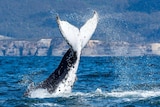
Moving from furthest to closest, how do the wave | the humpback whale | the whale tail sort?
the wave → the humpback whale → the whale tail

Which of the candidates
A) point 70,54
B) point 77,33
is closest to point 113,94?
point 70,54

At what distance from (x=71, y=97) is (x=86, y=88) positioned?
468cm

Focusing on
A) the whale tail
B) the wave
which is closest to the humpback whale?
the whale tail

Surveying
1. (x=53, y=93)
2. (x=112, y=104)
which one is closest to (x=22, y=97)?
(x=53, y=93)

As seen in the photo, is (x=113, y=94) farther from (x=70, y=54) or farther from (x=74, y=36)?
(x=74, y=36)

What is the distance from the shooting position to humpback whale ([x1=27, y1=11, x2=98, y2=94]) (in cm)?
1708

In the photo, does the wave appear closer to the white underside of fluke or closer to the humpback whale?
the humpback whale

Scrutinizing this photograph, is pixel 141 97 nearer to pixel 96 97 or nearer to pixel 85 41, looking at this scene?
pixel 96 97

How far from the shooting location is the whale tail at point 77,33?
1694cm

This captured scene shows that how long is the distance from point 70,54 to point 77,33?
2.49 ft

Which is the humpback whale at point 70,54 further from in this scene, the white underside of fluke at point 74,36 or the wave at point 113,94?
the wave at point 113,94

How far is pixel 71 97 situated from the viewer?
61.8 ft

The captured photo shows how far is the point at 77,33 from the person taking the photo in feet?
56.5

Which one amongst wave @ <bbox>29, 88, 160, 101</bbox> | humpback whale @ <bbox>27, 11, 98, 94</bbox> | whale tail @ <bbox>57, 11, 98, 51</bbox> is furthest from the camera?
wave @ <bbox>29, 88, 160, 101</bbox>
